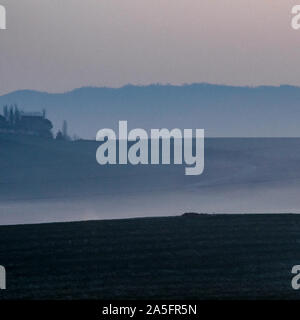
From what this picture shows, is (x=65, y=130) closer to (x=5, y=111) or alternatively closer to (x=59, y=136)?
(x=59, y=136)

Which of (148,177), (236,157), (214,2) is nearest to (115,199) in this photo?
(148,177)

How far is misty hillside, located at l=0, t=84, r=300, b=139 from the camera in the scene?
7848 millimetres

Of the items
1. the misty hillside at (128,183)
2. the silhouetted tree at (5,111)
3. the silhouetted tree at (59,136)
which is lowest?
the misty hillside at (128,183)

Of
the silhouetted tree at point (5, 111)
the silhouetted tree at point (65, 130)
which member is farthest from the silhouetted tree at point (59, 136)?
the silhouetted tree at point (5, 111)

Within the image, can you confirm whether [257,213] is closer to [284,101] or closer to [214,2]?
[284,101]

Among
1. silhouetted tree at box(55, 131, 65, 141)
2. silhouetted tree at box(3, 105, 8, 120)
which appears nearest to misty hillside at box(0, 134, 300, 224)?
silhouetted tree at box(55, 131, 65, 141)

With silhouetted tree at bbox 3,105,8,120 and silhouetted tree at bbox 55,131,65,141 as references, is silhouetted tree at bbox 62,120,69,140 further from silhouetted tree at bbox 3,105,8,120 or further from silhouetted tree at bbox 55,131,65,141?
silhouetted tree at bbox 3,105,8,120

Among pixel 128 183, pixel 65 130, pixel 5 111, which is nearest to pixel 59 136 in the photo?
pixel 65 130

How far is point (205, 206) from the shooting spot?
794 centimetres

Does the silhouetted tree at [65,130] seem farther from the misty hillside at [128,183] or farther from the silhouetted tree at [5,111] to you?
the silhouetted tree at [5,111]

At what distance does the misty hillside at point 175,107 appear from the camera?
25.7ft

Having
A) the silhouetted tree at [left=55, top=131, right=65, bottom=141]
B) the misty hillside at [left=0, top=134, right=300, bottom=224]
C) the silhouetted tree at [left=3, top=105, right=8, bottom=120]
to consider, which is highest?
the silhouetted tree at [left=3, top=105, right=8, bottom=120]

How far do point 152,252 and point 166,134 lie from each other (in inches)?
31.4

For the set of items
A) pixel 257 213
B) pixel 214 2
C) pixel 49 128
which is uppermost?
pixel 214 2
